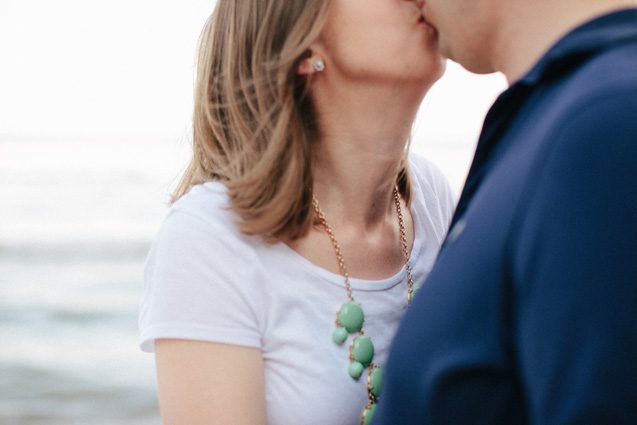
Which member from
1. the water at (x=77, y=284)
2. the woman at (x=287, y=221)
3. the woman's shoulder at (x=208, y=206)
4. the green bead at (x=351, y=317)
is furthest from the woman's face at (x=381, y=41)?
the water at (x=77, y=284)

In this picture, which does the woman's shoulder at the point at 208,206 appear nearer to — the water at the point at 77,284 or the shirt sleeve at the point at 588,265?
the water at the point at 77,284

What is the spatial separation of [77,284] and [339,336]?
8964 mm

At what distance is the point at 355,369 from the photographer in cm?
202

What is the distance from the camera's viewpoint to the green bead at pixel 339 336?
2.02 metres

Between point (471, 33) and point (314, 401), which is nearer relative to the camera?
point (471, 33)

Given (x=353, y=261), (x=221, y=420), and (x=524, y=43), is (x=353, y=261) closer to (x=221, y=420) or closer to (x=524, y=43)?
(x=221, y=420)

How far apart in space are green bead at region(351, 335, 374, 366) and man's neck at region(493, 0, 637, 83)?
30.4 inches

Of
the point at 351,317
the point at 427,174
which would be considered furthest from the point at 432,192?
the point at 351,317

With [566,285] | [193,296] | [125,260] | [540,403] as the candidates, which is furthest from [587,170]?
[125,260]

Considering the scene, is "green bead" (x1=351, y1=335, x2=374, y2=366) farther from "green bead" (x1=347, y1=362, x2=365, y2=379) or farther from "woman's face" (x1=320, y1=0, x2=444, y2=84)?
"woman's face" (x1=320, y1=0, x2=444, y2=84)

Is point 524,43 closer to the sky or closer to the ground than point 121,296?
closer to the sky

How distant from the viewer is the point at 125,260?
37.9ft

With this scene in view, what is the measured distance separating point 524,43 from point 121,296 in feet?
29.5

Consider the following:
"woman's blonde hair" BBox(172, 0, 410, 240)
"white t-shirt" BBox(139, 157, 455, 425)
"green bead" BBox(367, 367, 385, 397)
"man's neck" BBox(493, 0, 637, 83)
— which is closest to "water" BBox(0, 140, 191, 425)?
"woman's blonde hair" BBox(172, 0, 410, 240)
